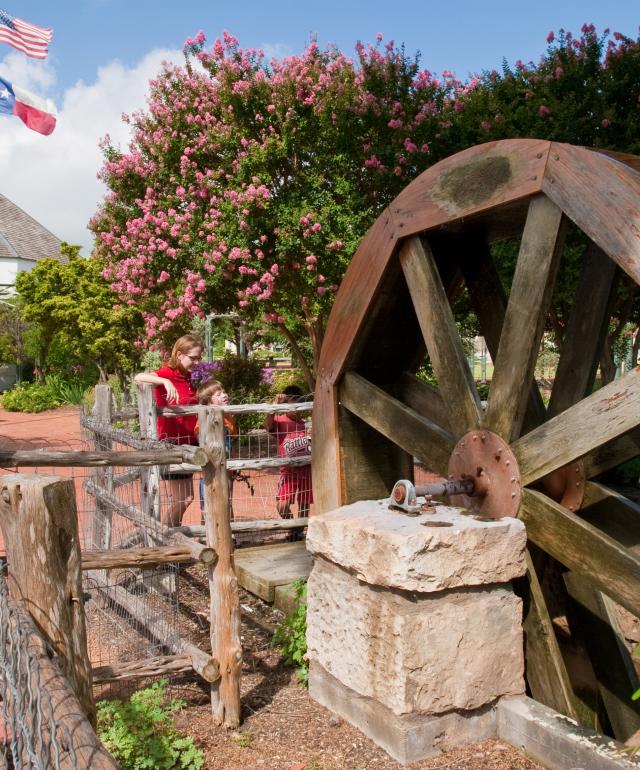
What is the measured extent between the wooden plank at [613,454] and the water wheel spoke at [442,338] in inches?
25.8

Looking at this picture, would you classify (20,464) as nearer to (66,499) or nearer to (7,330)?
(66,499)

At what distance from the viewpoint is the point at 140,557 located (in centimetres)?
361

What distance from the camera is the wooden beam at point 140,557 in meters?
3.51

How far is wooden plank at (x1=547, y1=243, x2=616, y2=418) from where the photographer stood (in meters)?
3.95

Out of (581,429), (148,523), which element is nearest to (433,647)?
(581,429)

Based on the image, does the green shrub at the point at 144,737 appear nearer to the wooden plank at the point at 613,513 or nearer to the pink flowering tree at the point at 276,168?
the wooden plank at the point at 613,513

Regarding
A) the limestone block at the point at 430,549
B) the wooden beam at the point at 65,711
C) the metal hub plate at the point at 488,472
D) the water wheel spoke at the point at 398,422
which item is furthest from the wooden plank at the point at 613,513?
the wooden beam at the point at 65,711

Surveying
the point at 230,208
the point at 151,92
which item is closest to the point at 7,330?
the point at 151,92

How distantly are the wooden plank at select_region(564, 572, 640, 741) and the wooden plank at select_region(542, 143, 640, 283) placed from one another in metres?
1.69

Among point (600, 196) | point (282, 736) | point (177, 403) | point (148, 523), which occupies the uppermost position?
point (600, 196)

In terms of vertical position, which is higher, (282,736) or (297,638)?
(297,638)

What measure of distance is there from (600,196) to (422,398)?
6.36 feet

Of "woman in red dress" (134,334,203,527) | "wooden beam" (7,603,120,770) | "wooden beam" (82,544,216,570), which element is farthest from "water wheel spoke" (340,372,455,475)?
"wooden beam" (7,603,120,770)

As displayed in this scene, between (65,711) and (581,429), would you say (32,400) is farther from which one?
(65,711)
